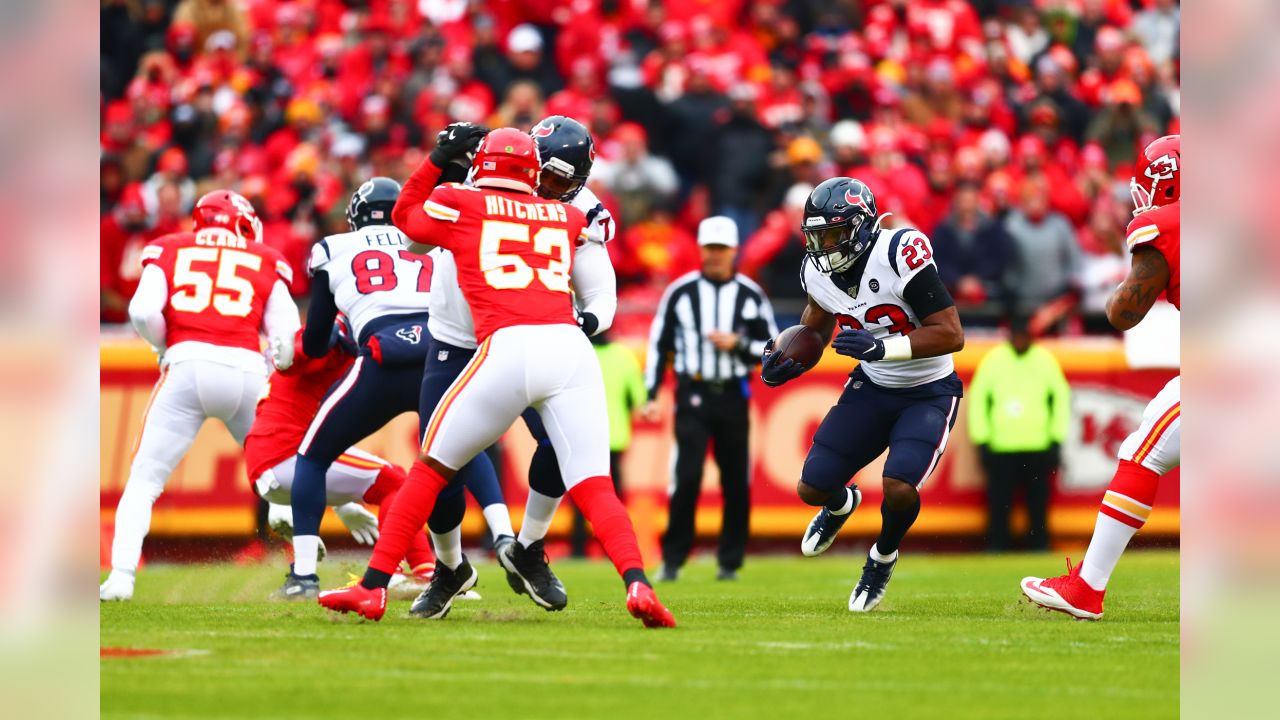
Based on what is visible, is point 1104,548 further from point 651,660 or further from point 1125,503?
point 651,660

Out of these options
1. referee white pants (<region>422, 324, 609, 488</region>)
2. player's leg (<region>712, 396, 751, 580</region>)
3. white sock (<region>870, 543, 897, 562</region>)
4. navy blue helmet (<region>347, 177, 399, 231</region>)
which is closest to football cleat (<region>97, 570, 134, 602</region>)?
navy blue helmet (<region>347, 177, 399, 231</region>)

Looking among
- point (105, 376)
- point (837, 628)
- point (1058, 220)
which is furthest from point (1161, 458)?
point (105, 376)

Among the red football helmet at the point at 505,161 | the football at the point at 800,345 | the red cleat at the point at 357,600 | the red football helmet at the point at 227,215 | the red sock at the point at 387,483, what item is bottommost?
the red cleat at the point at 357,600

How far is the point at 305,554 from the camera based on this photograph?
27.2ft

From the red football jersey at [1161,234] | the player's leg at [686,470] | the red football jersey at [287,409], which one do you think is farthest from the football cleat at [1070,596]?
the player's leg at [686,470]

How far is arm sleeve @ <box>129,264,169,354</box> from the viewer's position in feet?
29.1

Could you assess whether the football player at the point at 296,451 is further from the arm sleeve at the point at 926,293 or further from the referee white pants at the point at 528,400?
the arm sleeve at the point at 926,293

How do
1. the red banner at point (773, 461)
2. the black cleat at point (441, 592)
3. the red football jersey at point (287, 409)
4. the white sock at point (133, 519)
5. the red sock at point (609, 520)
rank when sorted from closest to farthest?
the red sock at point (609, 520) → the black cleat at point (441, 592) → the white sock at point (133, 519) → the red football jersey at point (287, 409) → the red banner at point (773, 461)

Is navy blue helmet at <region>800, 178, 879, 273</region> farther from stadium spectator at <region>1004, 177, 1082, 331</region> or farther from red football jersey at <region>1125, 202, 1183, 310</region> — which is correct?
stadium spectator at <region>1004, 177, 1082, 331</region>

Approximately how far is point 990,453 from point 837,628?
6529 mm

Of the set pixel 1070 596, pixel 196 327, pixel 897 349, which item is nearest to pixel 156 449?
pixel 196 327

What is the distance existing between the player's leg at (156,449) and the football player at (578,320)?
2.08 metres

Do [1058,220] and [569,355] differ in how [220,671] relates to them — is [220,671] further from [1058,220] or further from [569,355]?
[1058,220]

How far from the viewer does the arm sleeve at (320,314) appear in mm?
8211
